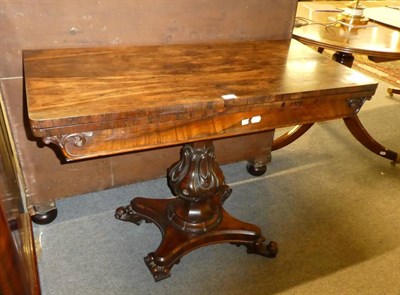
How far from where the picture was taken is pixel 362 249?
1.49 meters

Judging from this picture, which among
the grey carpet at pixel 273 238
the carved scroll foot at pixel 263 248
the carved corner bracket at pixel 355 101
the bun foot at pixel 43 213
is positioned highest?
the carved corner bracket at pixel 355 101

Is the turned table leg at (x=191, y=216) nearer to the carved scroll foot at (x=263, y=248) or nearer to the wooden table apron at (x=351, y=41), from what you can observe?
the carved scroll foot at (x=263, y=248)

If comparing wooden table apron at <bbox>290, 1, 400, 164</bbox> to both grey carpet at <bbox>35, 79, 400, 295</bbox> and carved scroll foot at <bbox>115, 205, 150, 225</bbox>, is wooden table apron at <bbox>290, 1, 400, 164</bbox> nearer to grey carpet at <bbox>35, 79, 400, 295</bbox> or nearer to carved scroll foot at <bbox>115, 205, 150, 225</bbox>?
grey carpet at <bbox>35, 79, 400, 295</bbox>

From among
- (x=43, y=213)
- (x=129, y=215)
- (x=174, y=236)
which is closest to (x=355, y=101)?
(x=174, y=236)

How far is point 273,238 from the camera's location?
59.9 inches

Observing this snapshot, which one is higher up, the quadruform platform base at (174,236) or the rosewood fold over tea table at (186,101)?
the rosewood fold over tea table at (186,101)

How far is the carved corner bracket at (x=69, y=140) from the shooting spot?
80cm

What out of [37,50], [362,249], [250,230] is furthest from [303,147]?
[37,50]

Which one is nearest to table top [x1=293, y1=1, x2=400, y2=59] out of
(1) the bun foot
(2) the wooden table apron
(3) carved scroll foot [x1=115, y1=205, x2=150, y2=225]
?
(2) the wooden table apron

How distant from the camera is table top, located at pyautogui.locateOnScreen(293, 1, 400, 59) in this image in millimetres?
1480

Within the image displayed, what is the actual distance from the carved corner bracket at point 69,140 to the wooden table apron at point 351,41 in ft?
3.66

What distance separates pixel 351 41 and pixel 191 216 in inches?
39.9

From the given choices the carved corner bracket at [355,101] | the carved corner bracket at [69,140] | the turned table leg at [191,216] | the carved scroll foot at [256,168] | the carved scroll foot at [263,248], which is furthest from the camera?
the carved scroll foot at [256,168]

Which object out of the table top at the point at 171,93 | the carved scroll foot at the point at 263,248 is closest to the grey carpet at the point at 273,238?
the carved scroll foot at the point at 263,248
